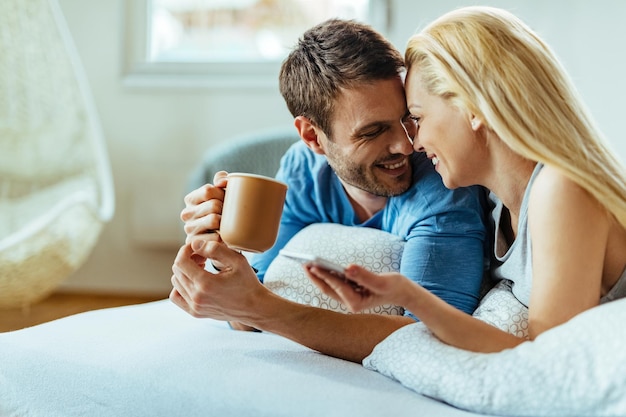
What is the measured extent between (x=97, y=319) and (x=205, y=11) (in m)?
2.11

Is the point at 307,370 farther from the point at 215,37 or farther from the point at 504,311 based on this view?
the point at 215,37

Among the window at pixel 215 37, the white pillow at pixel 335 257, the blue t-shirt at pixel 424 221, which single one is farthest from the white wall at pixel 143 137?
the white pillow at pixel 335 257

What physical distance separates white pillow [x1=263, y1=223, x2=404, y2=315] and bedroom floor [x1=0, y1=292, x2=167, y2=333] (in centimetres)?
153

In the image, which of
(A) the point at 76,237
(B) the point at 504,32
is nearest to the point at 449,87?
(B) the point at 504,32

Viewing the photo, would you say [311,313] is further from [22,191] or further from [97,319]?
[22,191]

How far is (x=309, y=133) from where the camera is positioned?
168 centimetres

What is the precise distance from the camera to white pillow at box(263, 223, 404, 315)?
58.4 inches

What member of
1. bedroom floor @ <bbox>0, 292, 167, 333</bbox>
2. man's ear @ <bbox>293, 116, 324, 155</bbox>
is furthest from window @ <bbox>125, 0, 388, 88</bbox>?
man's ear @ <bbox>293, 116, 324, 155</bbox>

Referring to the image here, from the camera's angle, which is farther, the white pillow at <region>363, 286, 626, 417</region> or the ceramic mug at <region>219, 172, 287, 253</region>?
the ceramic mug at <region>219, 172, 287, 253</region>

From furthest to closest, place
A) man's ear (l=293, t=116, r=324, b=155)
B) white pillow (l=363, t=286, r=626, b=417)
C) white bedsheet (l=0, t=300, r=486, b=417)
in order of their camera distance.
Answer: man's ear (l=293, t=116, r=324, b=155), white bedsheet (l=0, t=300, r=486, b=417), white pillow (l=363, t=286, r=626, b=417)

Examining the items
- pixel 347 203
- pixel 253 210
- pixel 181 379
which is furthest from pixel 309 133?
pixel 181 379

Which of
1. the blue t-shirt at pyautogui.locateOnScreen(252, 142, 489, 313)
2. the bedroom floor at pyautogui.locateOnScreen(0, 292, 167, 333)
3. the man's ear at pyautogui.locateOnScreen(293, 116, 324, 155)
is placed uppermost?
the man's ear at pyautogui.locateOnScreen(293, 116, 324, 155)

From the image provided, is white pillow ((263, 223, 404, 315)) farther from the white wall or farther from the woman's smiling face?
the white wall

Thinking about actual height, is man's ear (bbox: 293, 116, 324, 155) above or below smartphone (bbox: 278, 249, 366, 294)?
above
